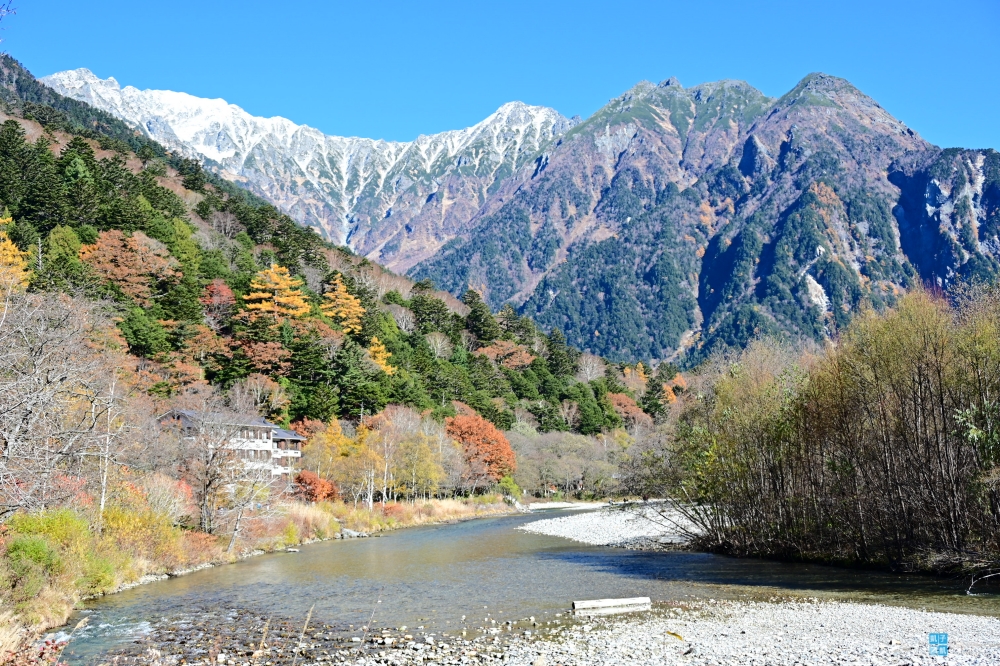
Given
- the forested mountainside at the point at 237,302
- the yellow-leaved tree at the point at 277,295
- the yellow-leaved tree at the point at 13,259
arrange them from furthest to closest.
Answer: the yellow-leaved tree at the point at 277,295
the forested mountainside at the point at 237,302
the yellow-leaved tree at the point at 13,259

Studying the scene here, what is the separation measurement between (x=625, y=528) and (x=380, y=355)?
132 ft

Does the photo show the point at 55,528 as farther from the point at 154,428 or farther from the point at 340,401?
the point at 340,401

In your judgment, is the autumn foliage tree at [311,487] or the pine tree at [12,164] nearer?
the autumn foliage tree at [311,487]

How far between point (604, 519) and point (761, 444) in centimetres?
2550

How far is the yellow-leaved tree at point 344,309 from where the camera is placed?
268 ft

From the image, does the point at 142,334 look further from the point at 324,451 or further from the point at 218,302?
the point at 324,451

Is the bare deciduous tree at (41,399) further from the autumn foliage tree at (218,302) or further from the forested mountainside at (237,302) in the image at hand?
the autumn foliage tree at (218,302)

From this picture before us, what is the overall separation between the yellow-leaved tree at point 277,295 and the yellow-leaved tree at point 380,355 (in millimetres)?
8652

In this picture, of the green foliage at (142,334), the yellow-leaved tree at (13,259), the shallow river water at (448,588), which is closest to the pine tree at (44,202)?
the yellow-leaved tree at (13,259)

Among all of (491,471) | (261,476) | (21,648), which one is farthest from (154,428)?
(491,471)

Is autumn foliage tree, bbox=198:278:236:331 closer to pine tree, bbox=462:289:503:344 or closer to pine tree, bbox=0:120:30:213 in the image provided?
pine tree, bbox=0:120:30:213

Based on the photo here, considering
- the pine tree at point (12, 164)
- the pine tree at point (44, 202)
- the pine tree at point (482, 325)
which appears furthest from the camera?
the pine tree at point (482, 325)

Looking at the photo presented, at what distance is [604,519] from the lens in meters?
53.8

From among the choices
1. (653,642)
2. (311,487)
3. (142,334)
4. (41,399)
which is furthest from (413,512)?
(41,399)
